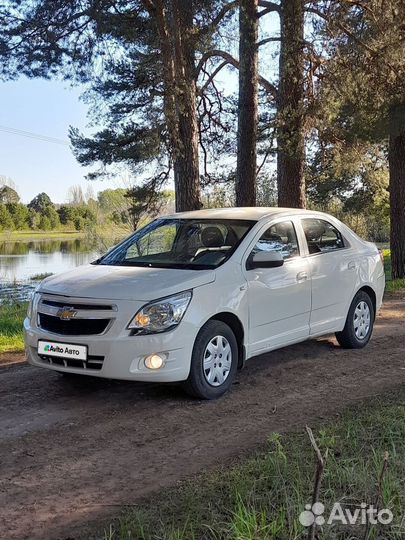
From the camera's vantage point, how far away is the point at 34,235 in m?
63.0

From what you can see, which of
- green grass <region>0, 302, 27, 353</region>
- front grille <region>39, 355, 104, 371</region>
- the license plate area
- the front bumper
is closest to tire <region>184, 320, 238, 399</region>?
the front bumper

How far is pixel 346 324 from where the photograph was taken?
7238 millimetres

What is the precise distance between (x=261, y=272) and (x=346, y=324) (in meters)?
1.81

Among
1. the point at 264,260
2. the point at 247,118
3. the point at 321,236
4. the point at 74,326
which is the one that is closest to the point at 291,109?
the point at 247,118

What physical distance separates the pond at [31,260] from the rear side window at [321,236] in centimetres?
1425

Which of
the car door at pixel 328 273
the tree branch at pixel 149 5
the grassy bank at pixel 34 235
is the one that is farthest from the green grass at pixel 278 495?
the grassy bank at pixel 34 235

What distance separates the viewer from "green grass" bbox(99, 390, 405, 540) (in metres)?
2.90

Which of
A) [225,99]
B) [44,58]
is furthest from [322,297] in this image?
[225,99]

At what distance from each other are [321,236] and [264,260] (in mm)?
1543

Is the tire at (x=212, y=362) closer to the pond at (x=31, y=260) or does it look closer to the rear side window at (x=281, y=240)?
the rear side window at (x=281, y=240)

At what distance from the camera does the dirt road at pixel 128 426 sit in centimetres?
356

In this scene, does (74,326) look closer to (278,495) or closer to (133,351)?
(133,351)

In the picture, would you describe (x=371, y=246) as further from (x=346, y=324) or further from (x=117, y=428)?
(x=117, y=428)

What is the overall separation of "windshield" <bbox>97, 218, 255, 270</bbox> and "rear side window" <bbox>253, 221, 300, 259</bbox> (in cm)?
21
